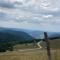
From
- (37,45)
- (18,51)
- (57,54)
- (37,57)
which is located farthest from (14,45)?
(57,54)

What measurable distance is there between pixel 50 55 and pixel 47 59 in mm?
641

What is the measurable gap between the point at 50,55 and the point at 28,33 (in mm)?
3719

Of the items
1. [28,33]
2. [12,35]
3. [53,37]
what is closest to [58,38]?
[53,37]

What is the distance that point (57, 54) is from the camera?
36.5ft

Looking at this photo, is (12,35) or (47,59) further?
(12,35)

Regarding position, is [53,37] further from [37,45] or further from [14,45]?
[14,45]

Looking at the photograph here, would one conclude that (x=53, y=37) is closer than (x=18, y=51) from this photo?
Yes

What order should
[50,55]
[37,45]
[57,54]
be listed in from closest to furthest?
1. [50,55]
2. [57,54]
3. [37,45]

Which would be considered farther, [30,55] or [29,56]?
[30,55]

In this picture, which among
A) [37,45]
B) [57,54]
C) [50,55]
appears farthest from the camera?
[37,45]

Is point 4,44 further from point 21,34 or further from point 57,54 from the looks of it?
point 57,54

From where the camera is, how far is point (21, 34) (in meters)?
14.7

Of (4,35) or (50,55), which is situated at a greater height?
(4,35)

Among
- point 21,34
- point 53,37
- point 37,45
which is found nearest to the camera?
point 53,37
